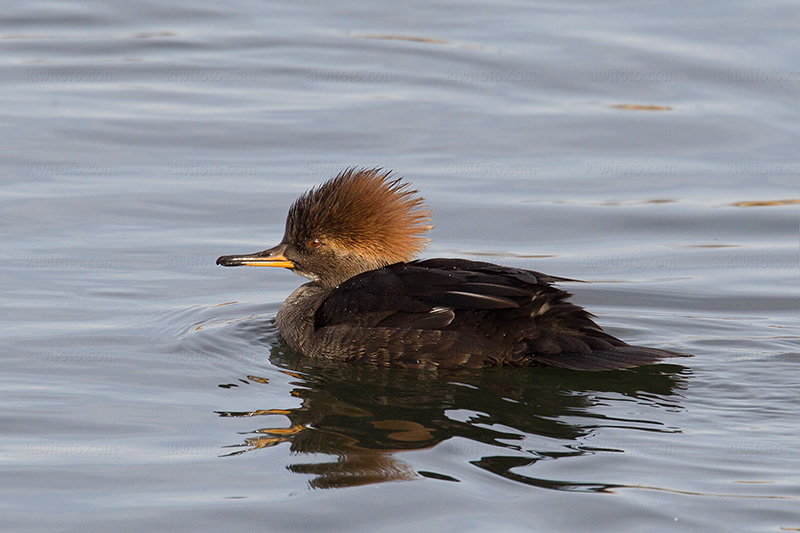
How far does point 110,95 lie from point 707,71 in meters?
7.49

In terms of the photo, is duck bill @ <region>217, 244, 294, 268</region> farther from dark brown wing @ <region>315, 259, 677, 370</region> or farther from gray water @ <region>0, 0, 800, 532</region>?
dark brown wing @ <region>315, 259, 677, 370</region>

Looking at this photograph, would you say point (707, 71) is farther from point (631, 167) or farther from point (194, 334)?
point (194, 334)

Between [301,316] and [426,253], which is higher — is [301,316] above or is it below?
below

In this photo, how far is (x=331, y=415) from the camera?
283 inches

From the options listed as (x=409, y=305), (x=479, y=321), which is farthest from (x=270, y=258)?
(x=479, y=321)

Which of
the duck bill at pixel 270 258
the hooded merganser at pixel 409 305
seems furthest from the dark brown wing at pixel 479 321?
the duck bill at pixel 270 258

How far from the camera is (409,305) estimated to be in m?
7.87

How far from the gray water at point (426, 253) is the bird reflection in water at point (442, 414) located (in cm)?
2

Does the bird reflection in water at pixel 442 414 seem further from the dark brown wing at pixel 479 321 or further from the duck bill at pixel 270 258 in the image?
the duck bill at pixel 270 258

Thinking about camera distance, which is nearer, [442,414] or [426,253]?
[442,414]

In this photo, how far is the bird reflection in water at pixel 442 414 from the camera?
251 inches

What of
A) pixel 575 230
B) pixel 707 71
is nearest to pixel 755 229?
pixel 575 230

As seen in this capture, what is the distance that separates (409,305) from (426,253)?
289 centimetres

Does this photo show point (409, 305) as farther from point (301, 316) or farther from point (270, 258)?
point (270, 258)
